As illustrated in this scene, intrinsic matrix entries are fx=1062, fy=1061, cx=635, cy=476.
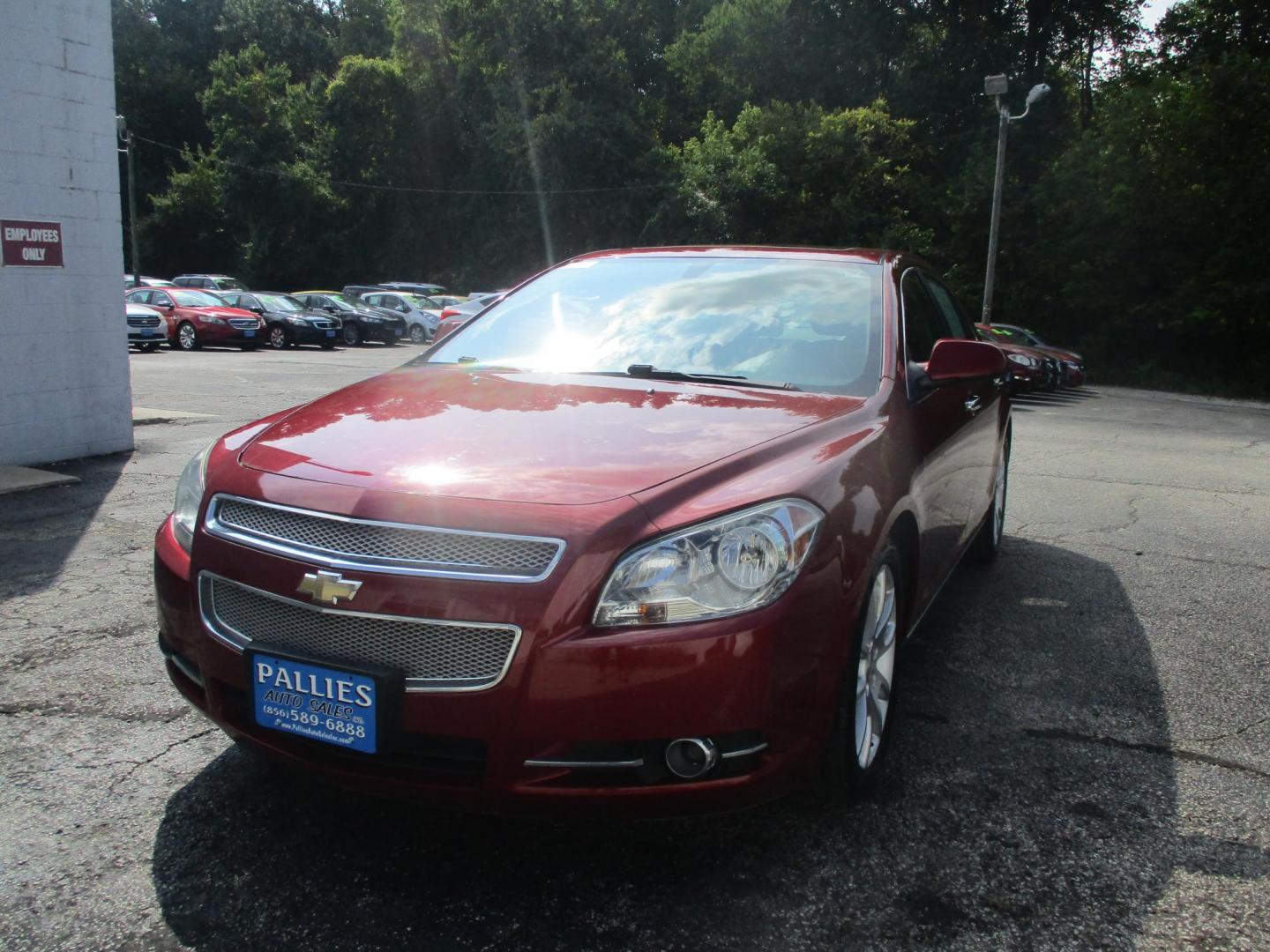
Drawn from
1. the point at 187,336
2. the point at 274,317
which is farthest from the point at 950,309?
the point at 274,317

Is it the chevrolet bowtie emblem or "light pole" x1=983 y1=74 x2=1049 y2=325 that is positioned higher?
"light pole" x1=983 y1=74 x2=1049 y2=325

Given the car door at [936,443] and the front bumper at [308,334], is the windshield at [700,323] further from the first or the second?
the front bumper at [308,334]

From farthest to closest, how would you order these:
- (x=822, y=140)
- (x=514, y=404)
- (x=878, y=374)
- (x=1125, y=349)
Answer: (x=822, y=140) < (x=1125, y=349) < (x=878, y=374) < (x=514, y=404)

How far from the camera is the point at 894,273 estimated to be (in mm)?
3996

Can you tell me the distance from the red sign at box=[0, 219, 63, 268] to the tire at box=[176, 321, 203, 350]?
1754cm

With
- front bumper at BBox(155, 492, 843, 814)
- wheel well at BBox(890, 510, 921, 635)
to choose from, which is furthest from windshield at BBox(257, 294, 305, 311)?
front bumper at BBox(155, 492, 843, 814)

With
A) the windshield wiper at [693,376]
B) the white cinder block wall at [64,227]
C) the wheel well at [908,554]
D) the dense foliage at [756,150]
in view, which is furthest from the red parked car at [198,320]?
the wheel well at [908,554]

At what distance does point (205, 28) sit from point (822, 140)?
46.1 metres

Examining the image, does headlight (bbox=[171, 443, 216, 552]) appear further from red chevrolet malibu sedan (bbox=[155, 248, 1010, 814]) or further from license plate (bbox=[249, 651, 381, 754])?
license plate (bbox=[249, 651, 381, 754])

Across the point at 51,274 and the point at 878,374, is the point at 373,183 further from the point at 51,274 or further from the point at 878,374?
the point at 878,374

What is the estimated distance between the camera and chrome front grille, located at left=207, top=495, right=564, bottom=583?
222 cm

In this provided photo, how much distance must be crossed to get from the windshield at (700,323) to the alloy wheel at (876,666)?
28.2 inches

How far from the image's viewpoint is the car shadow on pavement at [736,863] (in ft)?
7.46

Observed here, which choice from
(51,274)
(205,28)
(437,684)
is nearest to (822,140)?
(51,274)
